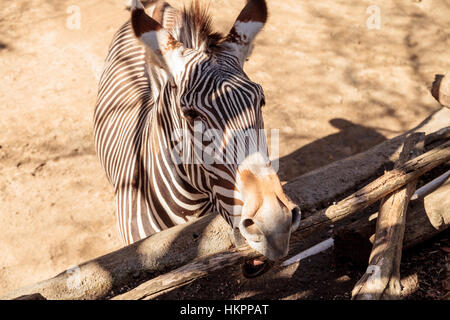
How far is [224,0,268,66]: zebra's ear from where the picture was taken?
8.61 feet

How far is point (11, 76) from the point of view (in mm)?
6461

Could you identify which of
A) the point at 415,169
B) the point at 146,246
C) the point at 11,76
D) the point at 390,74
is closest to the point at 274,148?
the point at 415,169

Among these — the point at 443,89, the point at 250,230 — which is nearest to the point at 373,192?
the point at 250,230

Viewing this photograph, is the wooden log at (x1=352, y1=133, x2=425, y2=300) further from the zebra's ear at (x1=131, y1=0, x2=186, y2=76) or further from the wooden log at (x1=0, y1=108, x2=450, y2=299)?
the zebra's ear at (x1=131, y1=0, x2=186, y2=76)

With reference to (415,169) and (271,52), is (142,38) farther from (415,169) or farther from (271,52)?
(271,52)

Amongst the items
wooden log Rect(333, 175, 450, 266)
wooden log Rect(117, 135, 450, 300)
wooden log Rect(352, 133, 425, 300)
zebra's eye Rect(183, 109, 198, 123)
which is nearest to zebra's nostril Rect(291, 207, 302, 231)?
wooden log Rect(117, 135, 450, 300)

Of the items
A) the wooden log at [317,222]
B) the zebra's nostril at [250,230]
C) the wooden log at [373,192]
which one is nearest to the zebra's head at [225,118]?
the zebra's nostril at [250,230]

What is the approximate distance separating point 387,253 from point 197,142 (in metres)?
1.25

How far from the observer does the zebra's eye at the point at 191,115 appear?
2.31 m

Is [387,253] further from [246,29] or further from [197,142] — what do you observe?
[246,29]

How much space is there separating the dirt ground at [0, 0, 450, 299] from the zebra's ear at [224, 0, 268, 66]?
1518mm

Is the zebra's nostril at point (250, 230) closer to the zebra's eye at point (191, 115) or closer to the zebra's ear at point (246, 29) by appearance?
the zebra's eye at point (191, 115)

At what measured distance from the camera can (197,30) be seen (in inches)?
102

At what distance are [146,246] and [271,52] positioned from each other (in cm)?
499
